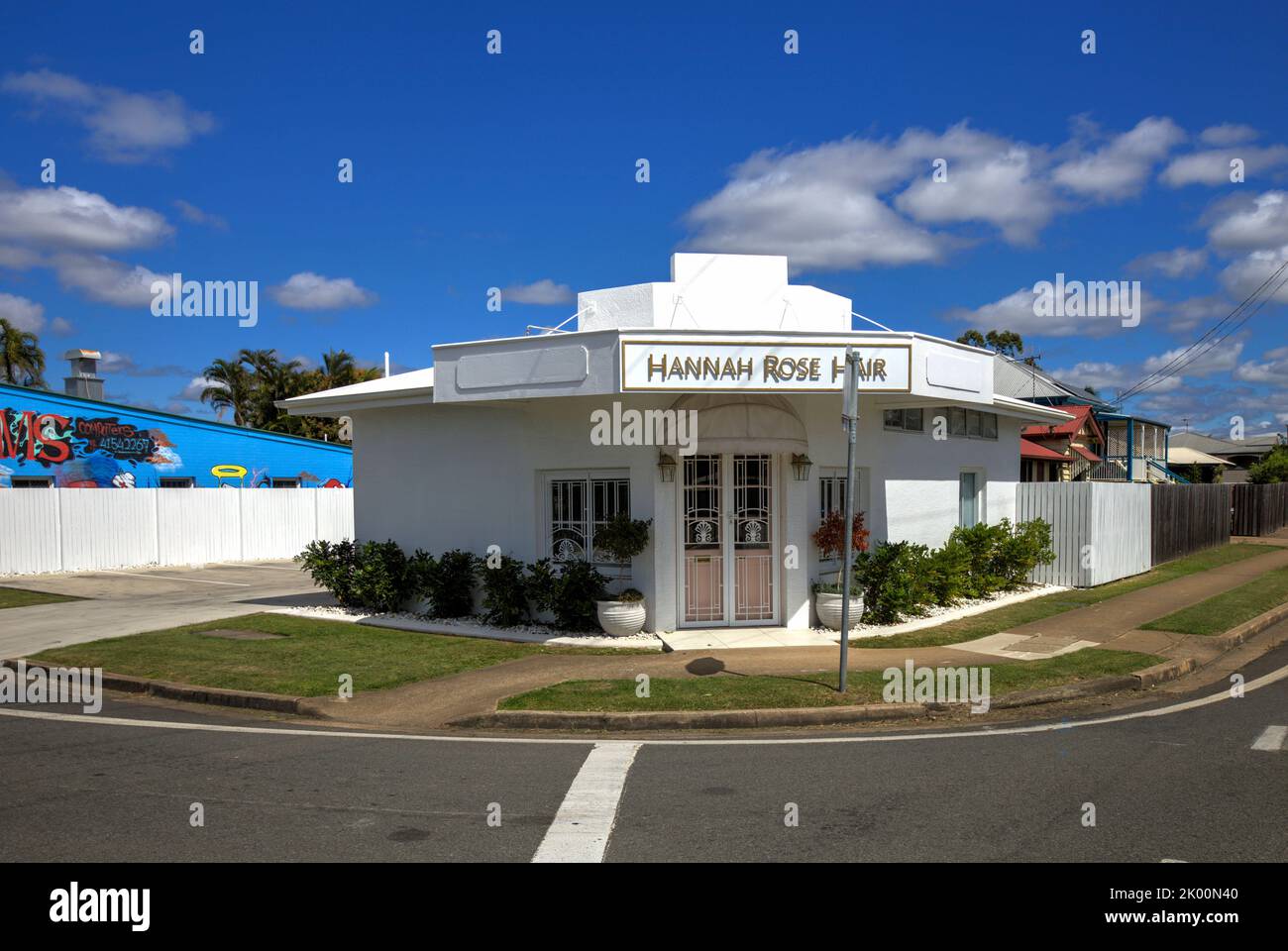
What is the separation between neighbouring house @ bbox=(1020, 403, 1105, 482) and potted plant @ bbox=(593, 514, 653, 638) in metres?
11.7

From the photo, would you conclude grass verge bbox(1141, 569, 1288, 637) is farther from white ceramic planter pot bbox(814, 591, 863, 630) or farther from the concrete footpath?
white ceramic planter pot bbox(814, 591, 863, 630)

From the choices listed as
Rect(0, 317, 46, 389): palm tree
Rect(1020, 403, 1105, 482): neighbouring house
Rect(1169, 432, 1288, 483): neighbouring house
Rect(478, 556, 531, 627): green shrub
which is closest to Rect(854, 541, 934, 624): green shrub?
Rect(478, 556, 531, 627): green shrub

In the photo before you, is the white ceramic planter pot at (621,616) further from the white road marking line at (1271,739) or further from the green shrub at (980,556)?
the white road marking line at (1271,739)

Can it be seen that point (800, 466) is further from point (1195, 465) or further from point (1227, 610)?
point (1195, 465)

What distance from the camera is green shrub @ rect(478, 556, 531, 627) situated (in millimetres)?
13867

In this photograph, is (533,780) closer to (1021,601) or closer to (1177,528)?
(1021,601)

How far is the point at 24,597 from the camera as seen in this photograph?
19.0 metres

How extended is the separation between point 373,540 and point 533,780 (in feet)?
32.9

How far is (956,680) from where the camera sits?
398 inches

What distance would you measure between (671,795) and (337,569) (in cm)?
1065

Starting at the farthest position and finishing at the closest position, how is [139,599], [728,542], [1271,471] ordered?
[1271,471] → [139,599] → [728,542]

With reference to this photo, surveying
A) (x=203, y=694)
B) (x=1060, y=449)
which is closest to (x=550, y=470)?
(x=203, y=694)
